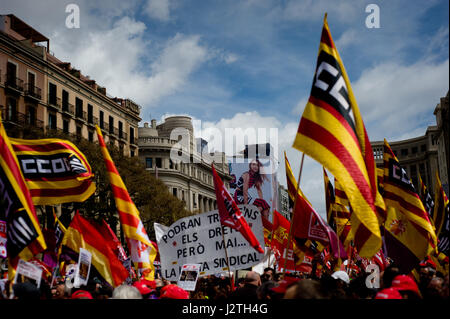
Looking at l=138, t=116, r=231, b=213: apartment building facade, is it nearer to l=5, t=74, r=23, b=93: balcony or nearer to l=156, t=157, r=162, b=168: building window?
l=156, t=157, r=162, b=168: building window

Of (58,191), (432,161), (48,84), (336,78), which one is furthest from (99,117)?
(432,161)

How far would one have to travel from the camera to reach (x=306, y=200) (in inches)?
436

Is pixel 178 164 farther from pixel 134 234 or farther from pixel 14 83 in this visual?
pixel 134 234

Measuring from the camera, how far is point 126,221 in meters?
8.65

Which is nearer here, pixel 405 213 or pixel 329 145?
pixel 329 145

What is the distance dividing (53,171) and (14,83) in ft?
103

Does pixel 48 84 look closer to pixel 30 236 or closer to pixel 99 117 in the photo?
pixel 99 117

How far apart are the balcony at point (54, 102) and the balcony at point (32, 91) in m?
1.60

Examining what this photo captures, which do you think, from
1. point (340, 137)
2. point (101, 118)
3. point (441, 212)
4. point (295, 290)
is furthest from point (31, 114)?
point (295, 290)

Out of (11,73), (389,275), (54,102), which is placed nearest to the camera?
(389,275)

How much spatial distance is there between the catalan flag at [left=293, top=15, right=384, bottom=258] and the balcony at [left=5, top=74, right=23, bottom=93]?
34.9 m

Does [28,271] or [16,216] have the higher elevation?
→ [16,216]

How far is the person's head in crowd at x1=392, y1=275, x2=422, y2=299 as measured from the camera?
4902mm
